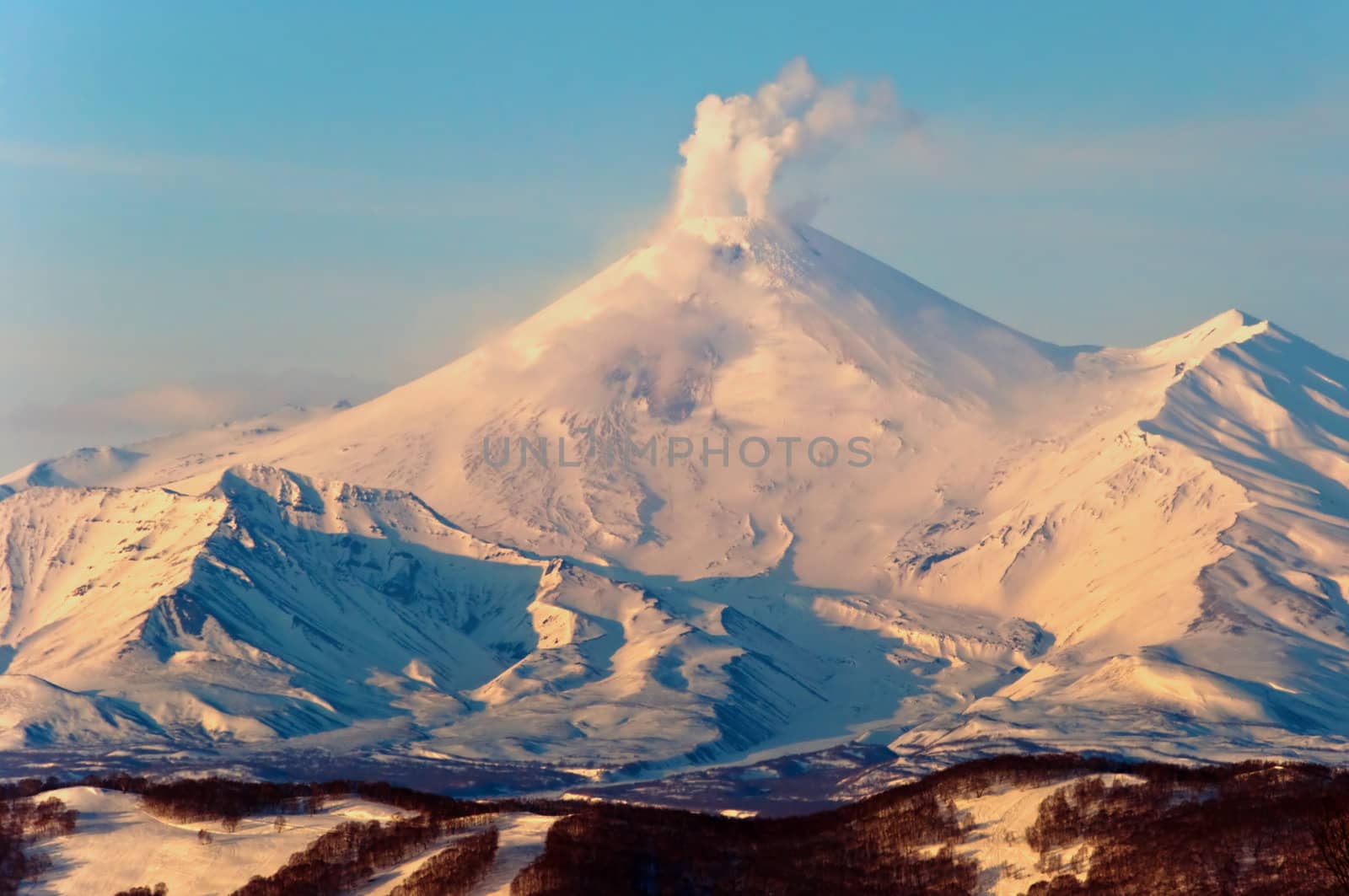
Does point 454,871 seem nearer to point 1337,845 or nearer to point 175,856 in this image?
point 175,856

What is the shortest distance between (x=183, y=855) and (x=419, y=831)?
19262 mm

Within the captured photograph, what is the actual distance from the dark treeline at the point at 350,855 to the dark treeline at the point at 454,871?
4.50 m

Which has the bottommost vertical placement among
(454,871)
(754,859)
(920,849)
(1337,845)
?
(1337,845)

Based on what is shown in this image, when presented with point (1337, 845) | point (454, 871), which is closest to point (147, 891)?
point (454, 871)

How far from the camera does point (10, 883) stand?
616 feet

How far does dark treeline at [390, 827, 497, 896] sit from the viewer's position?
171875 millimetres

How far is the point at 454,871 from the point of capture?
174m

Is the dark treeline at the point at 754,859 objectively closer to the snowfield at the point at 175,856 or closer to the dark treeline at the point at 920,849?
the dark treeline at the point at 920,849

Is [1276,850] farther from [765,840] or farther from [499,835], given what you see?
[499,835]

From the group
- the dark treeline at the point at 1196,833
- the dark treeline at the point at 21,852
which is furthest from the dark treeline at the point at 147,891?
the dark treeline at the point at 1196,833

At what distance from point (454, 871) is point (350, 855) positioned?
44.9 ft

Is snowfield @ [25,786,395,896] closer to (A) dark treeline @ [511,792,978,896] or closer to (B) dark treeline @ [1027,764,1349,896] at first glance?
(A) dark treeline @ [511,792,978,896]

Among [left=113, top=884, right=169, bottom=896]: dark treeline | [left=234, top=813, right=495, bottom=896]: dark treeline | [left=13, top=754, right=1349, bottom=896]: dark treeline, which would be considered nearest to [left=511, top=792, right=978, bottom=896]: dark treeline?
[left=13, top=754, right=1349, bottom=896]: dark treeline

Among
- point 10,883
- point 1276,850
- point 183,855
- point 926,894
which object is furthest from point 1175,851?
point 10,883
